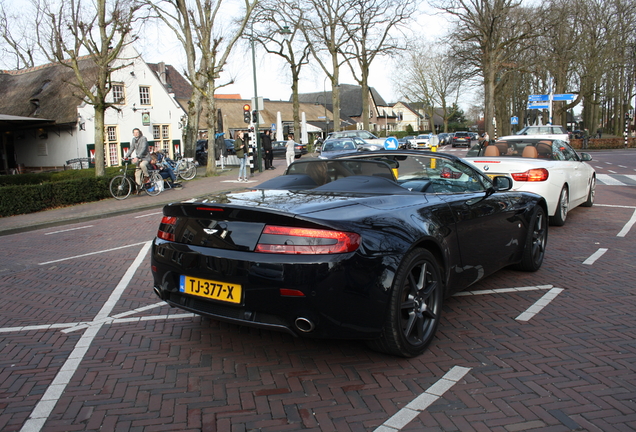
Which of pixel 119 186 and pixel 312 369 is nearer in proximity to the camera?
pixel 312 369

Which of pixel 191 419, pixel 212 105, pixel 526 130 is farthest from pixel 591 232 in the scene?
pixel 526 130

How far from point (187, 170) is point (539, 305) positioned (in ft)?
62.4

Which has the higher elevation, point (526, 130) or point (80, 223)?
point (526, 130)

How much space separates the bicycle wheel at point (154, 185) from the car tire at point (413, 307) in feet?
45.2

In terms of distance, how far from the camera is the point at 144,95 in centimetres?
3575

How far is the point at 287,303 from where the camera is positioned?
3.14 meters

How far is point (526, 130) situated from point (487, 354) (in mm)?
29152

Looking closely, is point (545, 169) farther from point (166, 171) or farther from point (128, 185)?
point (166, 171)

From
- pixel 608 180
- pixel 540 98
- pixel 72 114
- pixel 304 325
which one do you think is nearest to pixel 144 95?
pixel 72 114

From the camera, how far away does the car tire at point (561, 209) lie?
830 centimetres

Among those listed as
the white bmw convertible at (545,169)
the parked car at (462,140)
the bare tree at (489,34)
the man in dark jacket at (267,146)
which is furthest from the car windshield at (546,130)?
the parked car at (462,140)

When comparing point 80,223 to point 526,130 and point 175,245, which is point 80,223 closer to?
point 175,245

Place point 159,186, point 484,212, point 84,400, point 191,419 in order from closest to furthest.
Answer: point 191,419 < point 84,400 < point 484,212 < point 159,186

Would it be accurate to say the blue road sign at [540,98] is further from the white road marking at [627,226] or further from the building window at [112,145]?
the white road marking at [627,226]
